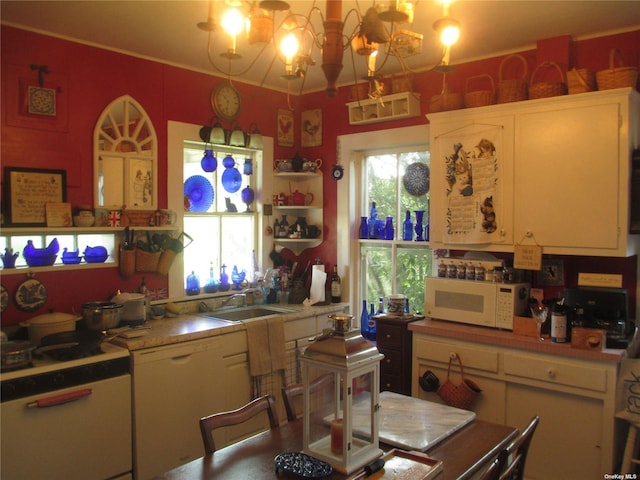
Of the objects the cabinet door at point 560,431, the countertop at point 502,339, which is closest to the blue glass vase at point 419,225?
the countertop at point 502,339

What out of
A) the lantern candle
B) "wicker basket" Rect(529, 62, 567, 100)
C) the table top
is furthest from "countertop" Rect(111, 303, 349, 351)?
"wicker basket" Rect(529, 62, 567, 100)

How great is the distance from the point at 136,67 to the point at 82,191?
91cm

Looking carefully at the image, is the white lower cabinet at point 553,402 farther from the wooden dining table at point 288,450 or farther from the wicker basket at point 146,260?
the wicker basket at point 146,260

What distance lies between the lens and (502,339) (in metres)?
2.98

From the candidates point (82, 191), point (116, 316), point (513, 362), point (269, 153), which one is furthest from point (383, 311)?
point (82, 191)

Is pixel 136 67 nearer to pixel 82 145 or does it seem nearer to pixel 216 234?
pixel 82 145

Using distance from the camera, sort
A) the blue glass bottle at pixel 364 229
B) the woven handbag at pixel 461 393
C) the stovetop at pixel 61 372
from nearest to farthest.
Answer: the stovetop at pixel 61 372 < the woven handbag at pixel 461 393 < the blue glass bottle at pixel 364 229

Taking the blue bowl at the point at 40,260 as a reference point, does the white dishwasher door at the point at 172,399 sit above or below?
below

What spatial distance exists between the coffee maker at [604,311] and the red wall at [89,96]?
4.28 feet

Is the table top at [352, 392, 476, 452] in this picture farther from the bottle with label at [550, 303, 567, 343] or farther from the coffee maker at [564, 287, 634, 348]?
the coffee maker at [564, 287, 634, 348]

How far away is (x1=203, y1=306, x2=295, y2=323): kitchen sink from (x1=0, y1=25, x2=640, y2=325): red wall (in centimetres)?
47

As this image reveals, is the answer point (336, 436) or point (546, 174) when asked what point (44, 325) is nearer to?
point (336, 436)

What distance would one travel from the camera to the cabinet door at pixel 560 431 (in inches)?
107

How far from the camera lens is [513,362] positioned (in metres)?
2.94
